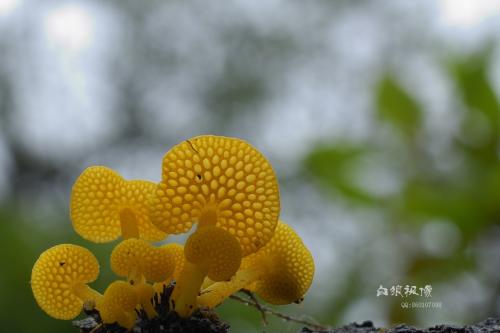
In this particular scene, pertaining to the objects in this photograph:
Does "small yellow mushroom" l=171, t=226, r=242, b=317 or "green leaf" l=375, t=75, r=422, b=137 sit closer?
"small yellow mushroom" l=171, t=226, r=242, b=317

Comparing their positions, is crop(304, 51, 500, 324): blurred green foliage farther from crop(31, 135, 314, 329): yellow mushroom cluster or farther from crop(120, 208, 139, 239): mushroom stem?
crop(120, 208, 139, 239): mushroom stem

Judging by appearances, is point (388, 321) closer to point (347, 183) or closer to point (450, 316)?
point (450, 316)

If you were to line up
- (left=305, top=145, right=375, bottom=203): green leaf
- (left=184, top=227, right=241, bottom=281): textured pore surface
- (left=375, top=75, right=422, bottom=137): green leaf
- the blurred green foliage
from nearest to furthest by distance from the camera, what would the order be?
(left=184, top=227, right=241, bottom=281): textured pore surface → the blurred green foliage → (left=305, top=145, right=375, bottom=203): green leaf → (left=375, top=75, right=422, bottom=137): green leaf

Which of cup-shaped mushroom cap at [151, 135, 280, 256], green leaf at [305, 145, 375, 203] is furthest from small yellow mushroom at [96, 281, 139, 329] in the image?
green leaf at [305, 145, 375, 203]

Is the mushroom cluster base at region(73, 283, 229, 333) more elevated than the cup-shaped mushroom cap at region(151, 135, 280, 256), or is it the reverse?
the cup-shaped mushroom cap at region(151, 135, 280, 256)

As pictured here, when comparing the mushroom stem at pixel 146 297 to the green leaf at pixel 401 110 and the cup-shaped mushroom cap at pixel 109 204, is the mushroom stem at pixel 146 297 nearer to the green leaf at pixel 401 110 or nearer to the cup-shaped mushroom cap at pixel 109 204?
the cup-shaped mushroom cap at pixel 109 204

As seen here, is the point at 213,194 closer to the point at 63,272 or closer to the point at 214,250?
the point at 214,250

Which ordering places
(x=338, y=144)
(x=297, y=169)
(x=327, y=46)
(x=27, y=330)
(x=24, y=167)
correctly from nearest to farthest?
(x=27, y=330), (x=338, y=144), (x=24, y=167), (x=297, y=169), (x=327, y=46)

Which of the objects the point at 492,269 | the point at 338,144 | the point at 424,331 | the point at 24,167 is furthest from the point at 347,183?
the point at 24,167
